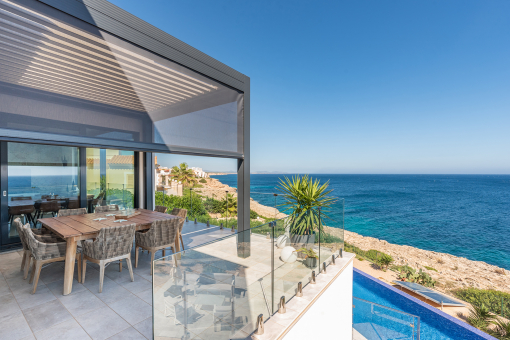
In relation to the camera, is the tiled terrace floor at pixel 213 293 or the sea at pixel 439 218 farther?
the sea at pixel 439 218

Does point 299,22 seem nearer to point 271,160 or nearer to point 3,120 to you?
point 3,120

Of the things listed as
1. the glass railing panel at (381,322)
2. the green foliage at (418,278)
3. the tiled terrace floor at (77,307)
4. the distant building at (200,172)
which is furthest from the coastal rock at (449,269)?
the distant building at (200,172)

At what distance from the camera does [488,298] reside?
10344mm

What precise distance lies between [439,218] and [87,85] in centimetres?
3627

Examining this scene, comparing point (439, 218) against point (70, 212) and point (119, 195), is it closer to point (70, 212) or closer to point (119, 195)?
point (119, 195)

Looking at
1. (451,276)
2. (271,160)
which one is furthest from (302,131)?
(451,276)

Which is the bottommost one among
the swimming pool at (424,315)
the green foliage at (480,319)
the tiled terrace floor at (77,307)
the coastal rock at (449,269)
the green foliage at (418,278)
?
the coastal rock at (449,269)

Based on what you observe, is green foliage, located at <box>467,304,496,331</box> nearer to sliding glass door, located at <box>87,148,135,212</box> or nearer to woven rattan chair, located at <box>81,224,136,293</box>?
woven rattan chair, located at <box>81,224,136,293</box>

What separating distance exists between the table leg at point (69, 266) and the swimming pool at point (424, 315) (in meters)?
5.61

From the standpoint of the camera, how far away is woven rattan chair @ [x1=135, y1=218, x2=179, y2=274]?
346cm

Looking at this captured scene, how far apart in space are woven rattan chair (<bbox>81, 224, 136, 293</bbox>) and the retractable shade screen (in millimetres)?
1285

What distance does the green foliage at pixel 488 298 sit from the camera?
9805 mm

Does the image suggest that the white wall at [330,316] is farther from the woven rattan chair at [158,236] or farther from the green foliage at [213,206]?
the green foliage at [213,206]

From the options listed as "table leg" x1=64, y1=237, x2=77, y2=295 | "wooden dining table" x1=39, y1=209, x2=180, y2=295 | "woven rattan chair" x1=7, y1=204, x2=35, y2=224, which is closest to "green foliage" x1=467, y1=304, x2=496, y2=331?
"wooden dining table" x1=39, y1=209, x2=180, y2=295
